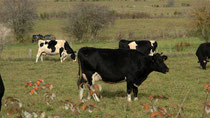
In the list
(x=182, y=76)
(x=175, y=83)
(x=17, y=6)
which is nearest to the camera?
(x=175, y=83)

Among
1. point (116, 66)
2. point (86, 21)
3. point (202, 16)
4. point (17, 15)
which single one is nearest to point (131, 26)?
point (86, 21)

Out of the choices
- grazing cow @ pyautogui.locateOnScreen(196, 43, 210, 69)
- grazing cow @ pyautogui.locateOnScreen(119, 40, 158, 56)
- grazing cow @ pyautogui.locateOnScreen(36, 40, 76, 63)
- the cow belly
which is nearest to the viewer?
the cow belly

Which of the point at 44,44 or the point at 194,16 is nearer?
the point at 44,44

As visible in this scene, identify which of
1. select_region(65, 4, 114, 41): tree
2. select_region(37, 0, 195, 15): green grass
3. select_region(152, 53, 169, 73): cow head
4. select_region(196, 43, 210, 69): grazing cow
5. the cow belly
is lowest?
select_region(37, 0, 195, 15): green grass

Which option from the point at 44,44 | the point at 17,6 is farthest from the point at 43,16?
the point at 44,44

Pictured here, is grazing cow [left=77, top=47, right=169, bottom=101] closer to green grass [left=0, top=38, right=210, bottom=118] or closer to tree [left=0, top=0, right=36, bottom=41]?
green grass [left=0, top=38, right=210, bottom=118]

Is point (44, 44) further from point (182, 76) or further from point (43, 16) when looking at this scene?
point (43, 16)

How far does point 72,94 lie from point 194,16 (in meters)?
24.1

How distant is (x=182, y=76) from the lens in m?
16.4

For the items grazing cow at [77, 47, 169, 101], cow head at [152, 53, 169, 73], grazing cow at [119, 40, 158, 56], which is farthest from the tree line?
grazing cow at [77, 47, 169, 101]

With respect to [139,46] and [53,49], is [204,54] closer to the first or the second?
[139,46]

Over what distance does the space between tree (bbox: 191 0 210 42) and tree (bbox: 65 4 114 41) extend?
15.1 meters

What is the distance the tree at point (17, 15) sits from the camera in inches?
1891

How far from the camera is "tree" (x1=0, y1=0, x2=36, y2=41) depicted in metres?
48.0
